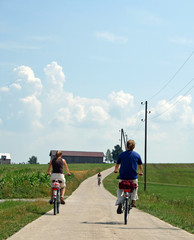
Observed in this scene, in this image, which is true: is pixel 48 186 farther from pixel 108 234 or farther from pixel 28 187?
pixel 108 234

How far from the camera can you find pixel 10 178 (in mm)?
29062


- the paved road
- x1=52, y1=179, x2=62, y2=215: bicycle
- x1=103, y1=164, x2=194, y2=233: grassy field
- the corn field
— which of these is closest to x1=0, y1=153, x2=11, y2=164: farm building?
x1=103, y1=164, x2=194, y2=233: grassy field

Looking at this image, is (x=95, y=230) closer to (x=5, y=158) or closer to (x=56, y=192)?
(x=56, y=192)

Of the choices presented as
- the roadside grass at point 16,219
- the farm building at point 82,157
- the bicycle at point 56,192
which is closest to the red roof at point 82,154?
the farm building at point 82,157

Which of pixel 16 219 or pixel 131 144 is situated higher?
pixel 131 144

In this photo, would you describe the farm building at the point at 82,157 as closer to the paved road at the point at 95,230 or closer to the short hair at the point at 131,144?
the paved road at the point at 95,230

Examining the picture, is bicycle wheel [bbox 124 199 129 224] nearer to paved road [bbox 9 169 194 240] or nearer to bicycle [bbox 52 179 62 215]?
paved road [bbox 9 169 194 240]

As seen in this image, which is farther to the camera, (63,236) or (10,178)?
(10,178)

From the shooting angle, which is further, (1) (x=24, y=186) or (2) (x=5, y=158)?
(2) (x=5, y=158)

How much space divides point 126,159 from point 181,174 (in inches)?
3595

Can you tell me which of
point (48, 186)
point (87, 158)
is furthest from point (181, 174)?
point (87, 158)

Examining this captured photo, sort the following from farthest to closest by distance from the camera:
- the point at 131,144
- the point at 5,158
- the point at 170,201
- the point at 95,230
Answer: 1. the point at 5,158
2. the point at 170,201
3. the point at 131,144
4. the point at 95,230

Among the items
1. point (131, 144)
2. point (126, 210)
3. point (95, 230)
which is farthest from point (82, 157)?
point (95, 230)

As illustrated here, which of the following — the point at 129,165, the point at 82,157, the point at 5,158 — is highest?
the point at 82,157
